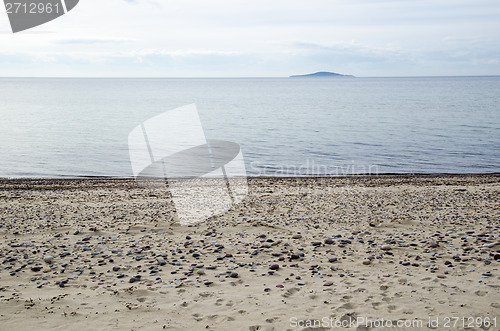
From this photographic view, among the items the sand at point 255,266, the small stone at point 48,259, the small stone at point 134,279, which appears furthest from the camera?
the small stone at point 48,259

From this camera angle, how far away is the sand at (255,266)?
5.50 m

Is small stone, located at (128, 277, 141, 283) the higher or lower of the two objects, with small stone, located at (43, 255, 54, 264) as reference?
lower

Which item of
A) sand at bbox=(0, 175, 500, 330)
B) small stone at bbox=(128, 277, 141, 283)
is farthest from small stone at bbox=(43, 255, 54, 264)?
small stone at bbox=(128, 277, 141, 283)

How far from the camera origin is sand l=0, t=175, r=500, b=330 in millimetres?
5500

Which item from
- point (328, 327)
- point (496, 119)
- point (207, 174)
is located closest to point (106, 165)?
point (207, 174)

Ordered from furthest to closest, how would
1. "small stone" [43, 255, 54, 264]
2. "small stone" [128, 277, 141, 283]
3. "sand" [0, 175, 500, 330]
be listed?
"small stone" [43, 255, 54, 264] < "small stone" [128, 277, 141, 283] < "sand" [0, 175, 500, 330]

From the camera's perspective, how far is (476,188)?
17.2 meters

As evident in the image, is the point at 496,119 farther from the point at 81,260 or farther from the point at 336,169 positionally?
the point at 81,260

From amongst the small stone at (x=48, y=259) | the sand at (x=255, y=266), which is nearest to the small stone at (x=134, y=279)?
the sand at (x=255, y=266)

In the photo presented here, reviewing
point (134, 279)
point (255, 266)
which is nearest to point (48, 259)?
point (134, 279)

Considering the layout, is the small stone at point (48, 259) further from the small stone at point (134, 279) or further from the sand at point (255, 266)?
the small stone at point (134, 279)

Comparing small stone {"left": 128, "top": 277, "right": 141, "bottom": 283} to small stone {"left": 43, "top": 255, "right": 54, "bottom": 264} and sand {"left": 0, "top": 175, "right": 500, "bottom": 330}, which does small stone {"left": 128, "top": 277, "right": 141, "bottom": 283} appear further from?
small stone {"left": 43, "top": 255, "right": 54, "bottom": 264}

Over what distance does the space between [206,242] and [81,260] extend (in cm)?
265

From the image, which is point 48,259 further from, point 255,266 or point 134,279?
point 255,266
